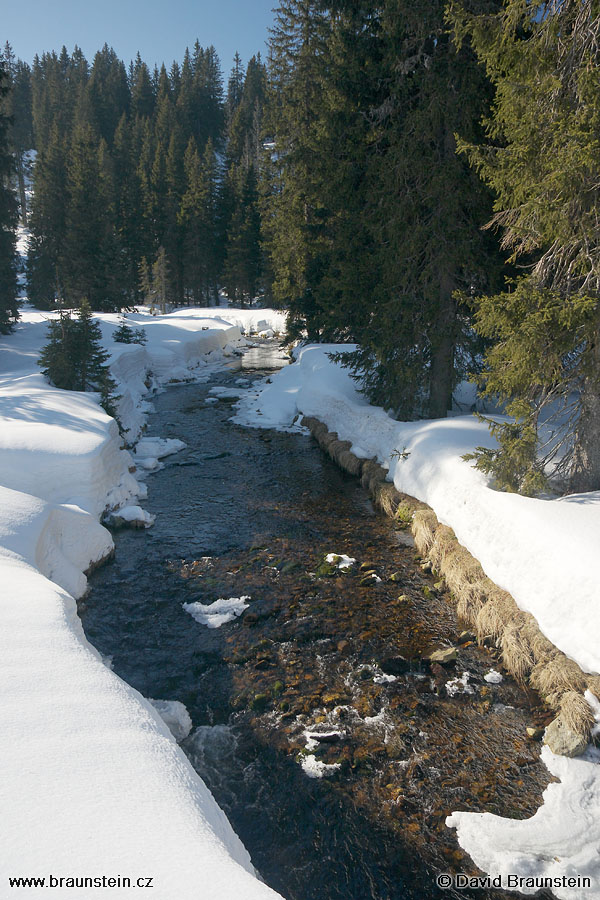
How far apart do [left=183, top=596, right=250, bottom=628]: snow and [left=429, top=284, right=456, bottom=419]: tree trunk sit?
7942mm

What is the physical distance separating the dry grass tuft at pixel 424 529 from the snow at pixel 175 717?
226 inches

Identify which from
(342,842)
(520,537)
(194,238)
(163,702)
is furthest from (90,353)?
(194,238)

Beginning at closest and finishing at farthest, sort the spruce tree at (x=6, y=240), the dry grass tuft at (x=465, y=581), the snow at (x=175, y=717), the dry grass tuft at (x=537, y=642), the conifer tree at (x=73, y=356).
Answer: the snow at (x=175, y=717)
the dry grass tuft at (x=537, y=642)
the dry grass tuft at (x=465, y=581)
the conifer tree at (x=73, y=356)
the spruce tree at (x=6, y=240)

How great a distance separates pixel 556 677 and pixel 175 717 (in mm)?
4848

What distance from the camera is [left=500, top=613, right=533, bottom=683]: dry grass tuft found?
7.02m

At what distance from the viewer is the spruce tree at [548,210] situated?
23.7ft

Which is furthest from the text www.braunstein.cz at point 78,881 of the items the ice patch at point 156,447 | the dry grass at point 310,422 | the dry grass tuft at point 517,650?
the dry grass at point 310,422

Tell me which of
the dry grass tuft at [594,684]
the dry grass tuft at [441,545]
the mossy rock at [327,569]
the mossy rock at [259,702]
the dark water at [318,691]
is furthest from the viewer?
the mossy rock at [327,569]

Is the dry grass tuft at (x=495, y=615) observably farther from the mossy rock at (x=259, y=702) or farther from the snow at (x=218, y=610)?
the snow at (x=218, y=610)

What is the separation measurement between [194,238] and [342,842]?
2227 inches

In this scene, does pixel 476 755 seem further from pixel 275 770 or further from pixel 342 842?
pixel 275 770

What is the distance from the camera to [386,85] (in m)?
13.2

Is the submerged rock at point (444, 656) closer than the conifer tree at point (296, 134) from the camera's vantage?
Yes

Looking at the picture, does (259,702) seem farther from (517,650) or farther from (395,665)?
(517,650)
